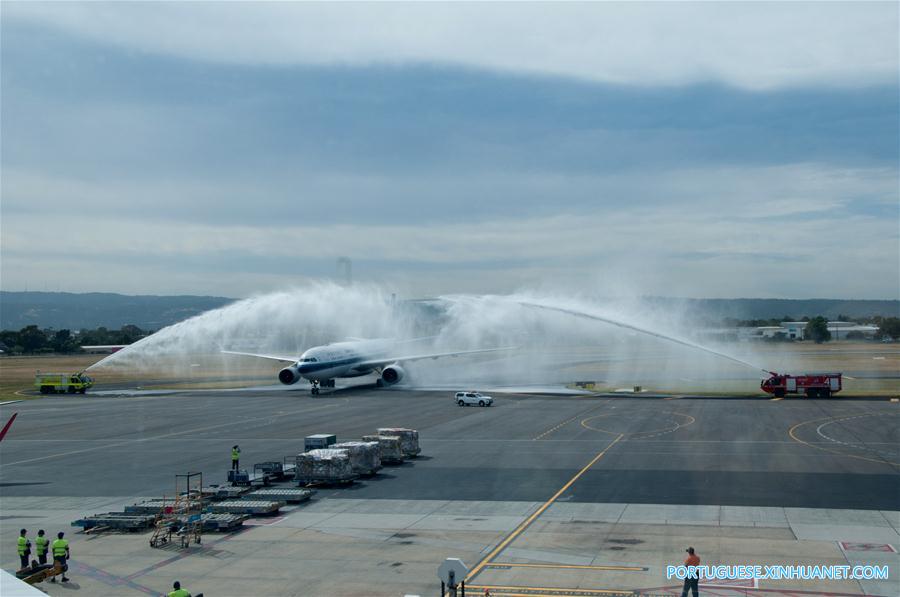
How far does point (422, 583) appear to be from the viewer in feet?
70.4

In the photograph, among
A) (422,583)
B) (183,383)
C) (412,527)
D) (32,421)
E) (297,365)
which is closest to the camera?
(422,583)

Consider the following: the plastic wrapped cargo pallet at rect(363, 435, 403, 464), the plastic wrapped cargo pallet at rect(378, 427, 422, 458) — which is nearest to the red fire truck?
the plastic wrapped cargo pallet at rect(378, 427, 422, 458)

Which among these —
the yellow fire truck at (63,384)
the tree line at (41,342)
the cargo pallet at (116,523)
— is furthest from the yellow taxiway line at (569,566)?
the tree line at (41,342)

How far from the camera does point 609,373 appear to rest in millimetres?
104188

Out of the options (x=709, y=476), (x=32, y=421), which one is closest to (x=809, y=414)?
(x=709, y=476)

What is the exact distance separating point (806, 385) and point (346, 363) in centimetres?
4625

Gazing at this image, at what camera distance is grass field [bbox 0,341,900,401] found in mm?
85188

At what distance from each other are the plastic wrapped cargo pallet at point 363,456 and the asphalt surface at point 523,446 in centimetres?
83

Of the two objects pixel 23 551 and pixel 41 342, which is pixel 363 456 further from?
pixel 41 342

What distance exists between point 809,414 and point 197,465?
4373 cm

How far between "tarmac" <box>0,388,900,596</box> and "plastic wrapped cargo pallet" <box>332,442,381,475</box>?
799mm

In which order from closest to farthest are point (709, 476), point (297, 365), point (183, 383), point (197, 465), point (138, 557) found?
point (138, 557) < point (709, 476) < point (197, 465) < point (297, 365) < point (183, 383)

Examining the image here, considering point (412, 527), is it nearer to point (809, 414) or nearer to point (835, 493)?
point (835, 493)

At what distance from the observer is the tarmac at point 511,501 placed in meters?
22.4
